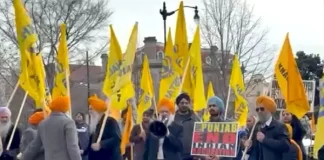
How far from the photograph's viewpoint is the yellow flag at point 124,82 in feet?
44.7

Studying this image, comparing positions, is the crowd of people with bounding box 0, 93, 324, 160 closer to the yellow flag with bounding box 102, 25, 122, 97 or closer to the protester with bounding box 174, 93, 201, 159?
the protester with bounding box 174, 93, 201, 159

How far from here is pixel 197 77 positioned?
16859 mm

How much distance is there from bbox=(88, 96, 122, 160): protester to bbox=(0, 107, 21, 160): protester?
1399 millimetres

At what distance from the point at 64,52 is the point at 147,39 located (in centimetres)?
6578

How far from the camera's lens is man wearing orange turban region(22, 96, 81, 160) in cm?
1148

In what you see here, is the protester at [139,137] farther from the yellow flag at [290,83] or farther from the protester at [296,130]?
the yellow flag at [290,83]

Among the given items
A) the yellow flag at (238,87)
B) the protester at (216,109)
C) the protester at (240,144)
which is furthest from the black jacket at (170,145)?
the yellow flag at (238,87)

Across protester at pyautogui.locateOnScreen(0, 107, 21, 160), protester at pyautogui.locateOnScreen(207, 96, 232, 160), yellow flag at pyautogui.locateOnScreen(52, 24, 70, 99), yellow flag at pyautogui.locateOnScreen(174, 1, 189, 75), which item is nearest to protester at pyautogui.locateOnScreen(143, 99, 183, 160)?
protester at pyautogui.locateOnScreen(207, 96, 232, 160)

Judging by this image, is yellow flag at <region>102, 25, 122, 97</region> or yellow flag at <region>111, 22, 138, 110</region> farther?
yellow flag at <region>102, 25, 122, 97</region>

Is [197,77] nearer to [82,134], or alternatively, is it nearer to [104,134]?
[82,134]

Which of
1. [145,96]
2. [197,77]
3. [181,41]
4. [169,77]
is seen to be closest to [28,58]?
[145,96]

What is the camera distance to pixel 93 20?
44281 millimetres

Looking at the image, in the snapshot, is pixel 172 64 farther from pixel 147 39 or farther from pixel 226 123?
pixel 147 39

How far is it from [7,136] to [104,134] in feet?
5.79
